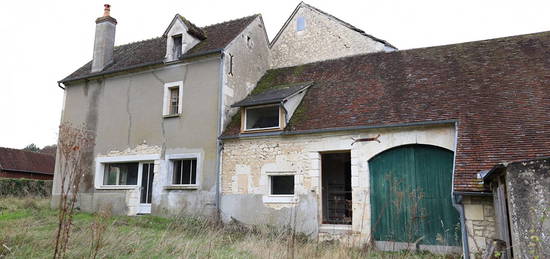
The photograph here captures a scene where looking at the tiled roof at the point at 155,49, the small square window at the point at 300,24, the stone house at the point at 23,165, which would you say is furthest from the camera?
the stone house at the point at 23,165

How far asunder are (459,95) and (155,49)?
35.1 feet

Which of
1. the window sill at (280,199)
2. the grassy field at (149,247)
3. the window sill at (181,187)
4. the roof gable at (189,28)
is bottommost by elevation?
the grassy field at (149,247)

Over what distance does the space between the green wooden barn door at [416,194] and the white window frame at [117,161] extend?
724 centimetres

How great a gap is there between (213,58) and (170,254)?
751 cm

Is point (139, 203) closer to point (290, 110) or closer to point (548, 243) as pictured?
point (290, 110)

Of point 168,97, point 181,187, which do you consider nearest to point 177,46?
point 168,97

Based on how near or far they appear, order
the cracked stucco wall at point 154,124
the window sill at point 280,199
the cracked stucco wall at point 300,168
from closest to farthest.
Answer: the cracked stucco wall at point 300,168, the window sill at point 280,199, the cracked stucco wall at point 154,124

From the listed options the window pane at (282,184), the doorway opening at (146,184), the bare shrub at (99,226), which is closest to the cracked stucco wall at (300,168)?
the window pane at (282,184)

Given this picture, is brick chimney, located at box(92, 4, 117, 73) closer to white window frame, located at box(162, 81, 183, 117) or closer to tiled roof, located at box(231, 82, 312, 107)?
white window frame, located at box(162, 81, 183, 117)

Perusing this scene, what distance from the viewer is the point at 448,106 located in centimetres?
995

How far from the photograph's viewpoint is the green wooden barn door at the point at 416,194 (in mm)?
9183

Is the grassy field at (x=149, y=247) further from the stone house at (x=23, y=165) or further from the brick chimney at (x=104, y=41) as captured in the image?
the stone house at (x=23, y=165)

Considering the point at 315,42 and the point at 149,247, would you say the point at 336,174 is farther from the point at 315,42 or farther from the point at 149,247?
the point at 149,247

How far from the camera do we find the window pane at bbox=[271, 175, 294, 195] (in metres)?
11.4
